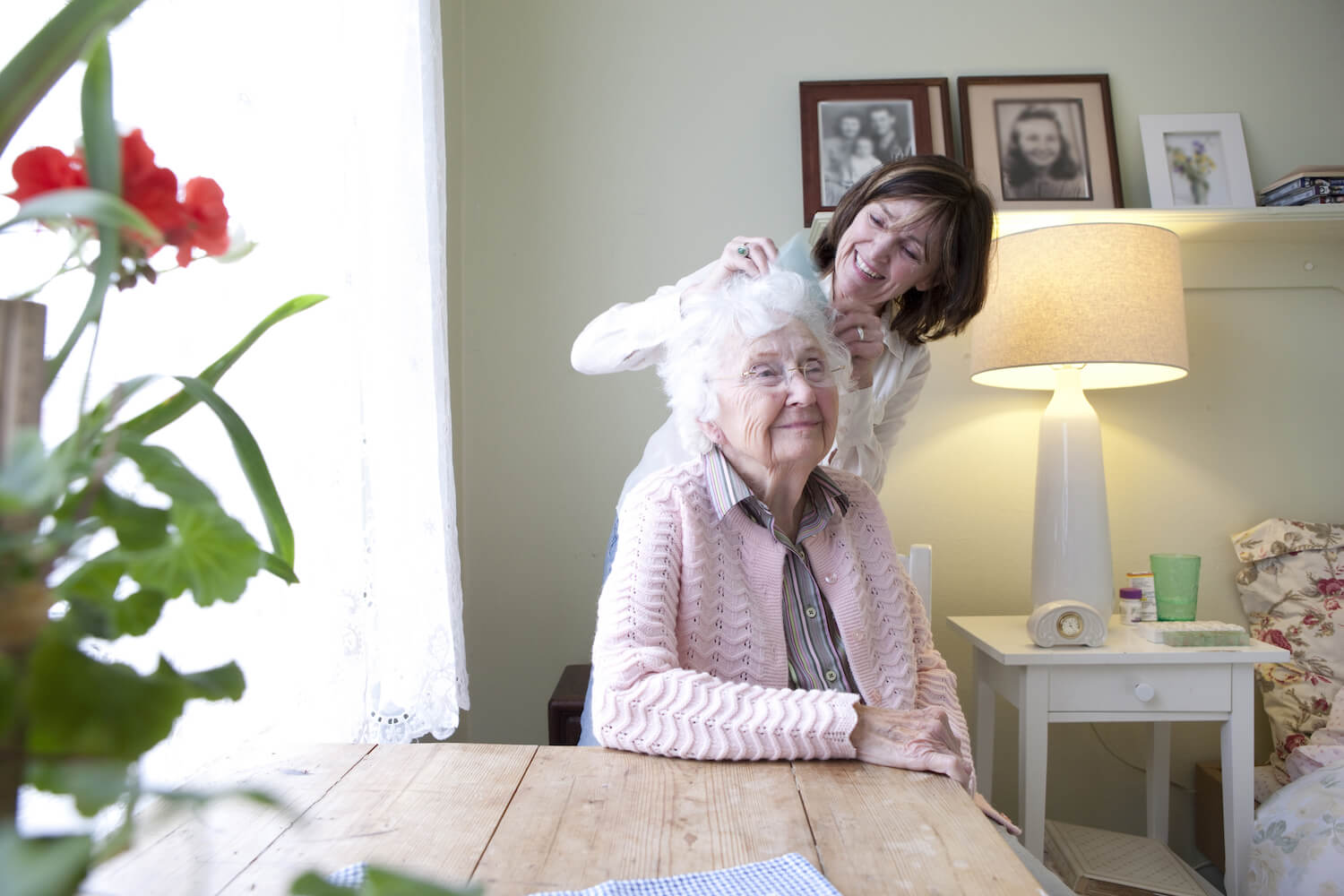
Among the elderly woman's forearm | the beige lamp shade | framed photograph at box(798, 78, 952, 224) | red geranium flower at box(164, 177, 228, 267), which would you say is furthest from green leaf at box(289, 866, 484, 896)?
framed photograph at box(798, 78, 952, 224)

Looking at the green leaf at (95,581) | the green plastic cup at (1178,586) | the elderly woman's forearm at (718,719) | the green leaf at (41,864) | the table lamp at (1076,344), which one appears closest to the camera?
the green leaf at (41,864)

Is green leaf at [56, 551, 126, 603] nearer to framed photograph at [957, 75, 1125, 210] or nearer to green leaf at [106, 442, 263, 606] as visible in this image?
green leaf at [106, 442, 263, 606]

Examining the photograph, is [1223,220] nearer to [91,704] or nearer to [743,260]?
[743,260]

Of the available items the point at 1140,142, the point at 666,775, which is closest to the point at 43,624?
the point at 666,775

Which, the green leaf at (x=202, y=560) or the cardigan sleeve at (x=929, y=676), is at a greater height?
the green leaf at (x=202, y=560)

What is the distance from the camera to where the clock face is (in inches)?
81.9

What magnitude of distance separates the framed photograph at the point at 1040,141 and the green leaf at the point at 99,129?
244 centimetres

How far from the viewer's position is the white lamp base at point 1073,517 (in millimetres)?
2174

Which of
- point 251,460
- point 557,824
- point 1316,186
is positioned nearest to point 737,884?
point 557,824

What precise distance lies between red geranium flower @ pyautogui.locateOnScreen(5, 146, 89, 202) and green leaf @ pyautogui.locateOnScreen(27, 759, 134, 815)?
0.28m

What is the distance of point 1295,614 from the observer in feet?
7.86

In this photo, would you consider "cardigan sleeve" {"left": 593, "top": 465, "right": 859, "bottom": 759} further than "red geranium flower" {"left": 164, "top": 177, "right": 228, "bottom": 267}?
Yes

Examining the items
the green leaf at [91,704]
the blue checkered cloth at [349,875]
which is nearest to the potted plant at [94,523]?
the green leaf at [91,704]

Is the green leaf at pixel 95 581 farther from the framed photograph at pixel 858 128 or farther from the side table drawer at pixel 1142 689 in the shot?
the framed photograph at pixel 858 128
